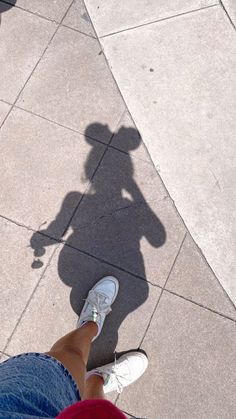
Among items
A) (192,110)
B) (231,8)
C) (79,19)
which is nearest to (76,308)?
(192,110)

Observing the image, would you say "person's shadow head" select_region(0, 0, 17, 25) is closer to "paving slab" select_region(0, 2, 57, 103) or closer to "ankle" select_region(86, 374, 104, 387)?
"paving slab" select_region(0, 2, 57, 103)

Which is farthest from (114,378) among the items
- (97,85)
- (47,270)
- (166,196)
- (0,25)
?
(0,25)

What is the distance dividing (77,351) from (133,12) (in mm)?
3163

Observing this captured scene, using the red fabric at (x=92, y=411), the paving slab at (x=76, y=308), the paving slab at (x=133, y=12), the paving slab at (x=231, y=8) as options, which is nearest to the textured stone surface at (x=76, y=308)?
the paving slab at (x=76, y=308)

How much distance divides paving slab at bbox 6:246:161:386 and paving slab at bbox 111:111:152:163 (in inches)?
39.5

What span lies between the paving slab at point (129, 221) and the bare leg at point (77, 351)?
63cm

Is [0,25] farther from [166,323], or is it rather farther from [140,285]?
[166,323]

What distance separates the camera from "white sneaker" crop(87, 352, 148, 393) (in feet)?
10.5

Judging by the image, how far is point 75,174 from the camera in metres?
3.75

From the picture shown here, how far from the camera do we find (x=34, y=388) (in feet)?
6.22

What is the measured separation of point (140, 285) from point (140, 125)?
1412 mm

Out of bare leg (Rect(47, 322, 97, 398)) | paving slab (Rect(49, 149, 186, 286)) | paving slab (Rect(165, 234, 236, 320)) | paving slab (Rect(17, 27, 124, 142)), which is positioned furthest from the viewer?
paving slab (Rect(17, 27, 124, 142))

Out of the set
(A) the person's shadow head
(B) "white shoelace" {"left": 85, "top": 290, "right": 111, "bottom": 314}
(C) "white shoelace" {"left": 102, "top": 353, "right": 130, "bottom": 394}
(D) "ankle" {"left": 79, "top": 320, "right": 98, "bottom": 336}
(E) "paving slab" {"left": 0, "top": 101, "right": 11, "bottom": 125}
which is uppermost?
(A) the person's shadow head

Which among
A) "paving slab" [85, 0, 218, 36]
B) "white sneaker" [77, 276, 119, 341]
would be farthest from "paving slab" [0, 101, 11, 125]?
"white sneaker" [77, 276, 119, 341]
